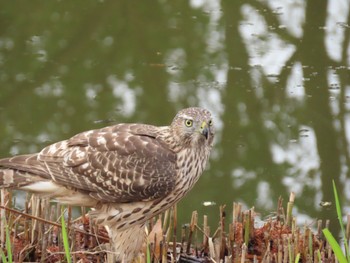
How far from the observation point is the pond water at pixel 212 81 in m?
8.45

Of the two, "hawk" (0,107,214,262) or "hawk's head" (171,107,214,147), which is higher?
"hawk's head" (171,107,214,147)

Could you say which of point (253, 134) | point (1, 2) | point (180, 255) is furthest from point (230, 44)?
point (180, 255)

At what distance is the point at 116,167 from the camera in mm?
6176

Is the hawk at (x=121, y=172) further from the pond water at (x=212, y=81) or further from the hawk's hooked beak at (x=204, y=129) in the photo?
the pond water at (x=212, y=81)

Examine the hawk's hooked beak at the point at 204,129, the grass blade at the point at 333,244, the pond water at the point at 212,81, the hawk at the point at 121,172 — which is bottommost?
the grass blade at the point at 333,244

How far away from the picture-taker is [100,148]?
20.4ft

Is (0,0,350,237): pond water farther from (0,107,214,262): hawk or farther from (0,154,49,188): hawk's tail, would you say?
(0,154,49,188): hawk's tail

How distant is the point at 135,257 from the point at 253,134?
3.03 m

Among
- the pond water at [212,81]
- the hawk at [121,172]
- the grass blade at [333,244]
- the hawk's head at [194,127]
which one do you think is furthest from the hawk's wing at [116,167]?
the grass blade at [333,244]

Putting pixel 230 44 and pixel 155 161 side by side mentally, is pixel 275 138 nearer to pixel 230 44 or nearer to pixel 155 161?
pixel 230 44

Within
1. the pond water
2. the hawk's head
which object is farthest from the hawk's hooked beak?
the pond water

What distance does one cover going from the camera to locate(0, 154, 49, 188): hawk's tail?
618cm

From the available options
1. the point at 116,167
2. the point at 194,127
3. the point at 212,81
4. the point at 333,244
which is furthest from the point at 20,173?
the point at 212,81

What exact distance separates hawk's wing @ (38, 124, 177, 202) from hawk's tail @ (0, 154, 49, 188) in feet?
0.21
